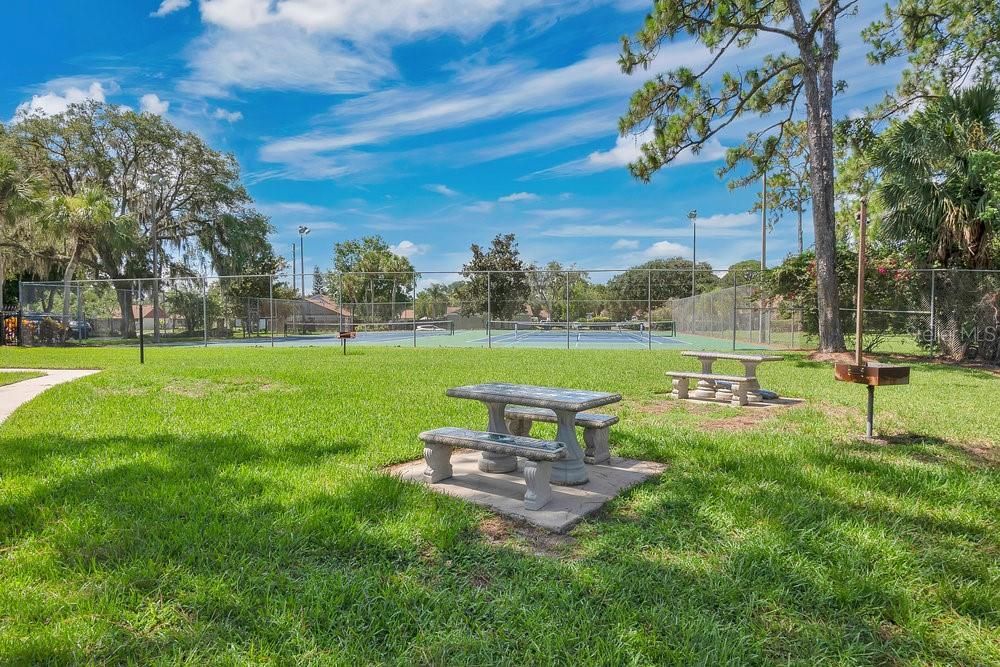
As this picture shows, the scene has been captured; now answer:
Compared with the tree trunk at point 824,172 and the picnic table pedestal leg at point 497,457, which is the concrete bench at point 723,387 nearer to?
the picnic table pedestal leg at point 497,457

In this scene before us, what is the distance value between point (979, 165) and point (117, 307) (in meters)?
30.2

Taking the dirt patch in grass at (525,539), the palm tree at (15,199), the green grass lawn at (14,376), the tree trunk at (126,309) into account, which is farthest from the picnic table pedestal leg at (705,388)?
the tree trunk at (126,309)

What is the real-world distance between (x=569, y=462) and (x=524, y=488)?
1.20 feet

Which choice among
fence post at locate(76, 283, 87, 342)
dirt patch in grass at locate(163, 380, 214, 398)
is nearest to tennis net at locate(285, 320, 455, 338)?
fence post at locate(76, 283, 87, 342)

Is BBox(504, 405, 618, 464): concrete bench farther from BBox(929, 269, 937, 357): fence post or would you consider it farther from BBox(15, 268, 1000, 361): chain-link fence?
BBox(929, 269, 937, 357): fence post

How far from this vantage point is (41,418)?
590 cm

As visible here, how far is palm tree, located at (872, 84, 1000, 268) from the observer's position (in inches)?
489

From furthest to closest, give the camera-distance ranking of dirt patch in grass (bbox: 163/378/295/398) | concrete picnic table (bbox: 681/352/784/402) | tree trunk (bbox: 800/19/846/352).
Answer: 1. tree trunk (bbox: 800/19/846/352)
2. concrete picnic table (bbox: 681/352/784/402)
3. dirt patch in grass (bbox: 163/378/295/398)

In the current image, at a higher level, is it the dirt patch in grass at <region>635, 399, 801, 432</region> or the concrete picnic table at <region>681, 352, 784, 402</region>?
the concrete picnic table at <region>681, 352, 784, 402</region>

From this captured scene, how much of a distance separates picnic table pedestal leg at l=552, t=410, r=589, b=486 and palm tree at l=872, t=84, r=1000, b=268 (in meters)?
12.7

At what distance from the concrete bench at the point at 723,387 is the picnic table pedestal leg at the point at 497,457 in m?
4.18

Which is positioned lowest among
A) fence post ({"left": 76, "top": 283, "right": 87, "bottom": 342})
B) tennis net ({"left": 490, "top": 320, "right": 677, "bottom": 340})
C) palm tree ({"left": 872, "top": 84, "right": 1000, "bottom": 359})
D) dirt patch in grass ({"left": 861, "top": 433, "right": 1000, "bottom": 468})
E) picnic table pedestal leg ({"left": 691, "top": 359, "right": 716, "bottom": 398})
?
dirt patch in grass ({"left": 861, "top": 433, "right": 1000, "bottom": 468})

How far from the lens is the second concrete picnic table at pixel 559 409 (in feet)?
12.6

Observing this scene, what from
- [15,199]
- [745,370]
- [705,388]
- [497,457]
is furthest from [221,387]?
[15,199]
